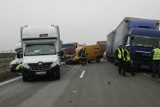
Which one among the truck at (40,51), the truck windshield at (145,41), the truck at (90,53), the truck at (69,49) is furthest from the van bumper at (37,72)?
the truck at (69,49)

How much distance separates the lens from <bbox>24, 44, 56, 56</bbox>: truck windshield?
18453mm

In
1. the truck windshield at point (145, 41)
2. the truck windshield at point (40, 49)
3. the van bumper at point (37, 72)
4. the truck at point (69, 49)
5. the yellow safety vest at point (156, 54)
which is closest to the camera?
the van bumper at point (37, 72)

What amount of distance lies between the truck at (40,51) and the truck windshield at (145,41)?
5.55 m

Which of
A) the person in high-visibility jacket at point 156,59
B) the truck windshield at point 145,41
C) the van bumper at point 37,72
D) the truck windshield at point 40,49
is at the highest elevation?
the truck windshield at point 145,41

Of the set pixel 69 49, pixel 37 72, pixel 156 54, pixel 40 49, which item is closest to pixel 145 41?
pixel 156 54

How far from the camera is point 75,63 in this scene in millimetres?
36312

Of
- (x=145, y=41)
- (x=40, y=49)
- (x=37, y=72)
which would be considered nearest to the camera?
(x=37, y=72)

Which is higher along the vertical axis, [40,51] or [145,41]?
[145,41]

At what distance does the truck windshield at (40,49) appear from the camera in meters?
18.5

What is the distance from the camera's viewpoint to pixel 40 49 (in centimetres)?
1864

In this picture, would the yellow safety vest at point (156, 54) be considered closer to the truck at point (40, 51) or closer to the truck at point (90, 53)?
the truck at point (40, 51)

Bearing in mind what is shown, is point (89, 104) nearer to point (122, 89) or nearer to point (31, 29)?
point (122, 89)

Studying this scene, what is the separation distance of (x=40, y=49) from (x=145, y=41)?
7.36m

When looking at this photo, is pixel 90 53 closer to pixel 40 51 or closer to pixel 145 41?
pixel 145 41
